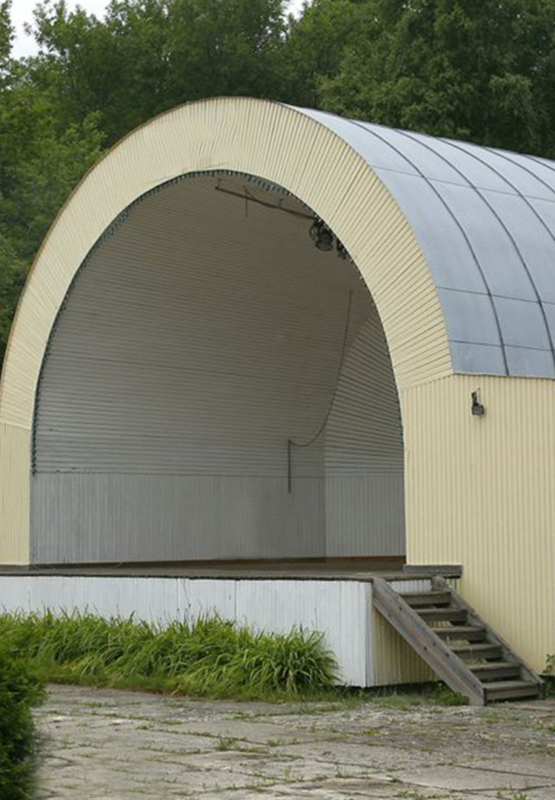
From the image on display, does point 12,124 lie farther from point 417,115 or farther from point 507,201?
point 507,201

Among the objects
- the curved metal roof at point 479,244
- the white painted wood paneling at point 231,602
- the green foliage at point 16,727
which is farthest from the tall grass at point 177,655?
the green foliage at point 16,727

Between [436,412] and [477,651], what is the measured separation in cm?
253

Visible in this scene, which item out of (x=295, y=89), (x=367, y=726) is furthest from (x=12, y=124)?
(x=367, y=726)

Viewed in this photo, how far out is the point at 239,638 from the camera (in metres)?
15.5

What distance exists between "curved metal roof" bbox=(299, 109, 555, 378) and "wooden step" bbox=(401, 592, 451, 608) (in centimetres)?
229

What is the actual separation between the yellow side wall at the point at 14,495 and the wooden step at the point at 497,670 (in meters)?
8.38

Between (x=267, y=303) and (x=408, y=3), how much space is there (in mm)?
15041

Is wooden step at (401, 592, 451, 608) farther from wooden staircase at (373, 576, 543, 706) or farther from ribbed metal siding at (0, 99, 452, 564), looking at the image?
ribbed metal siding at (0, 99, 452, 564)

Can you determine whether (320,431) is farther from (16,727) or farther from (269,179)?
(16,727)

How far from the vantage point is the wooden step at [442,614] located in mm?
14766

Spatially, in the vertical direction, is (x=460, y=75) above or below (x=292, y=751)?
above

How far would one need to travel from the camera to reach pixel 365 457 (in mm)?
24609

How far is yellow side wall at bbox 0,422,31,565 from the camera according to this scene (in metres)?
20.9

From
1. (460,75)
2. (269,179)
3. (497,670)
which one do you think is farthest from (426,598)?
(460,75)
